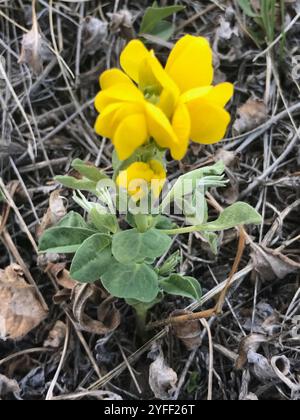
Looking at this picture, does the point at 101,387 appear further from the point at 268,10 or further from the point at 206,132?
the point at 268,10

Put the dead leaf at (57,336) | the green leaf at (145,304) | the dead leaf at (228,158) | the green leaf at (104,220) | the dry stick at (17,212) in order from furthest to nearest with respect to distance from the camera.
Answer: the dead leaf at (228,158)
the dry stick at (17,212)
the dead leaf at (57,336)
the green leaf at (145,304)
the green leaf at (104,220)

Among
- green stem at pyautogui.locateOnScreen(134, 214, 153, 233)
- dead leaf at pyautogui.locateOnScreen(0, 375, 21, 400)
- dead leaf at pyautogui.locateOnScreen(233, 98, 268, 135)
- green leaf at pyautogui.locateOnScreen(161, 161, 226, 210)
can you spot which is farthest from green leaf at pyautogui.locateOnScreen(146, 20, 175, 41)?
dead leaf at pyautogui.locateOnScreen(0, 375, 21, 400)

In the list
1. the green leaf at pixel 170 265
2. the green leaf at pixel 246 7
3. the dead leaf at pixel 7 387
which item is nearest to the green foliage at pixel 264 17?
the green leaf at pixel 246 7

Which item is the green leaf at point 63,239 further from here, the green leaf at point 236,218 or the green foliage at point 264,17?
the green foliage at point 264,17

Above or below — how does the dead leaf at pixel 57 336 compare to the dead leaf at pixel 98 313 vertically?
below

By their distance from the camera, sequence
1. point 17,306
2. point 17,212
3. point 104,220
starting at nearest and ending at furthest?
point 104,220 → point 17,306 → point 17,212

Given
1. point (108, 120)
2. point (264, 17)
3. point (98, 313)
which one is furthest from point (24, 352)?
point (264, 17)

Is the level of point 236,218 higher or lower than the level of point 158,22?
lower

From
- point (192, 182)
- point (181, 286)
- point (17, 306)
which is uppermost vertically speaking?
point (192, 182)

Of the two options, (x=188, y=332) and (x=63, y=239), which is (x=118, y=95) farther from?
(x=188, y=332)
